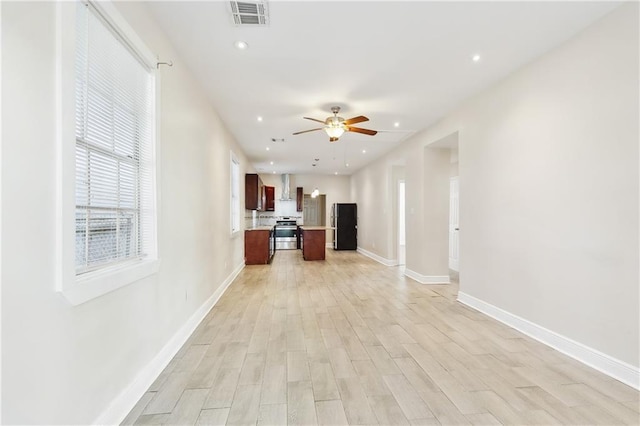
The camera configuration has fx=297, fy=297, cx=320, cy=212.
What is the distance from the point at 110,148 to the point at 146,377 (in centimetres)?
153

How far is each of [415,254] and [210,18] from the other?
475 cm

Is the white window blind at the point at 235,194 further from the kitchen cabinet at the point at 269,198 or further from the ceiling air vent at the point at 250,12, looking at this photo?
the ceiling air vent at the point at 250,12

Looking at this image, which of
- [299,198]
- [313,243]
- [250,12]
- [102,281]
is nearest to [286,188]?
[299,198]

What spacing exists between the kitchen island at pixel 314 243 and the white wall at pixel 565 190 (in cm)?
443

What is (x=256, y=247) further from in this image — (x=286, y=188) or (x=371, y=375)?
(x=371, y=375)

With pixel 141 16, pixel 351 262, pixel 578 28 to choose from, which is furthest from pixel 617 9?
pixel 351 262

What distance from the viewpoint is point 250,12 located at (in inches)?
Answer: 86.9

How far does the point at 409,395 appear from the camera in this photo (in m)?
1.97

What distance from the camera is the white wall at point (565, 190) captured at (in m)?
2.17

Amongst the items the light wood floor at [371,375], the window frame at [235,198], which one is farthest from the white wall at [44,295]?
the window frame at [235,198]

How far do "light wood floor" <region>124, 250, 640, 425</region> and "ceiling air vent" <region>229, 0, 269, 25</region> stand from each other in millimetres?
2698

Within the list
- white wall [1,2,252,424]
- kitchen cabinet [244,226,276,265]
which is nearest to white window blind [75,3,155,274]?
white wall [1,2,252,424]

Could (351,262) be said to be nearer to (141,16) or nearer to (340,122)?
(340,122)

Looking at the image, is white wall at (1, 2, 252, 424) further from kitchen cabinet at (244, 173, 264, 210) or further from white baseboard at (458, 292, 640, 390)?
kitchen cabinet at (244, 173, 264, 210)
